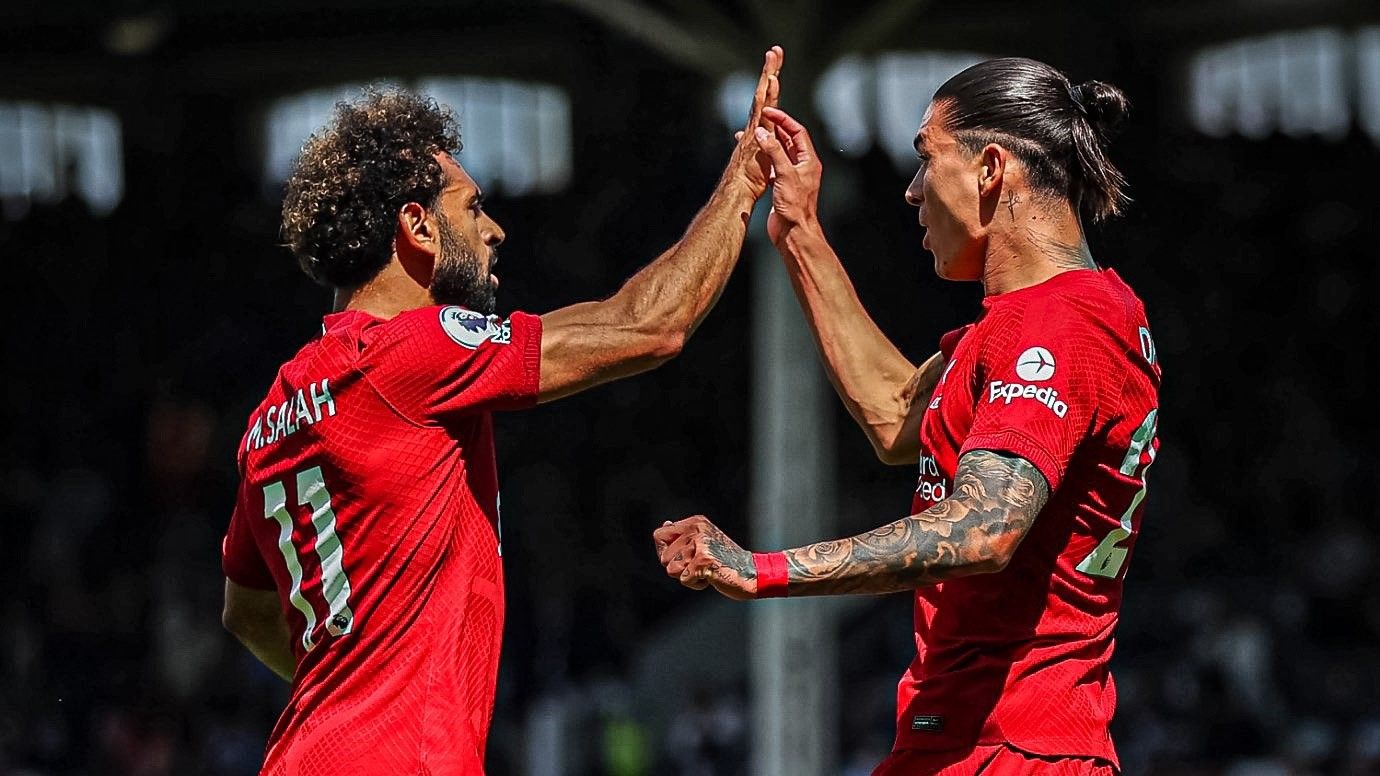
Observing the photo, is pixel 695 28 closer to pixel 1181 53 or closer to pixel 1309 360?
pixel 1309 360

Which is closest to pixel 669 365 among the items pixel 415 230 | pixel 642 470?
pixel 642 470

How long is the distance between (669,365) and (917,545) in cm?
1319

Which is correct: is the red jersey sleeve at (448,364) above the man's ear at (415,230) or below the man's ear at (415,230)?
below

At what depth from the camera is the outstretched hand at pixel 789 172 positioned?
154 inches

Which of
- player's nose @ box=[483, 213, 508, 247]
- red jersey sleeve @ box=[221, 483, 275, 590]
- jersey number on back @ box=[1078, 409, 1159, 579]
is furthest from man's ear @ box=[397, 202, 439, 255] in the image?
jersey number on back @ box=[1078, 409, 1159, 579]

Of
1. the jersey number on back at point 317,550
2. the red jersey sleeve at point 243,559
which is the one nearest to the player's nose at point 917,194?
the jersey number on back at point 317,550

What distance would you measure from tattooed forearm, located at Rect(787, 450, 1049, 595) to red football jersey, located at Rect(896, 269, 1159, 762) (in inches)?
5.2

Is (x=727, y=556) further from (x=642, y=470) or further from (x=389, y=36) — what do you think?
(x=389, y=36)

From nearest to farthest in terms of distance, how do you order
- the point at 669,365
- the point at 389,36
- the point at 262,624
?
the point at 262,624
the point at 669,365
the point at 389,36

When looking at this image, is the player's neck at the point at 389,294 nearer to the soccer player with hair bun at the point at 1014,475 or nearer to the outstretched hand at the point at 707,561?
the soccer player with hair bun at the point at 1014,475

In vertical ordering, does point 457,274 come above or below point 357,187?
below

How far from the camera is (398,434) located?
326 centimetres

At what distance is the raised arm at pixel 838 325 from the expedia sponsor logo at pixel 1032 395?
705 mm

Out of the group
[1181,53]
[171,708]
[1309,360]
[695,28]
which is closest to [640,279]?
[695,28]
